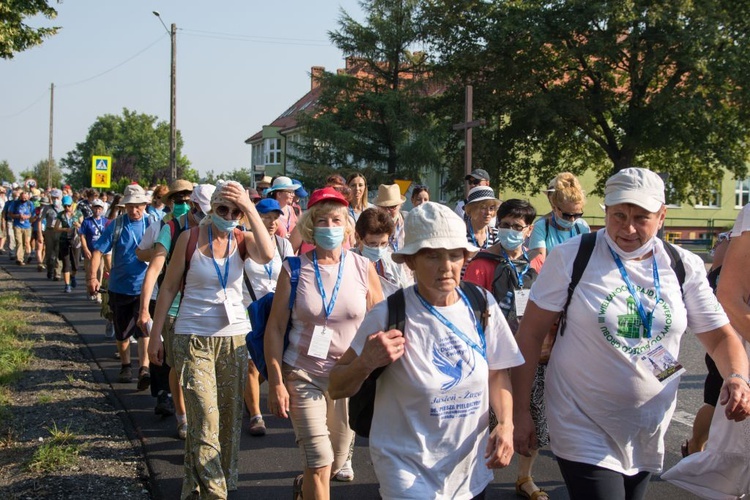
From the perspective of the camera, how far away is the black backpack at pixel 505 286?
479 cm

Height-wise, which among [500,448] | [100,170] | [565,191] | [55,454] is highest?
[100,170]

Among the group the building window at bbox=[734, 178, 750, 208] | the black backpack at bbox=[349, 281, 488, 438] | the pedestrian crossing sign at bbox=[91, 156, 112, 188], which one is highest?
the building window at bbox=[734, 178, 750, 208]

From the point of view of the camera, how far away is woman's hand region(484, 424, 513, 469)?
3008 mm

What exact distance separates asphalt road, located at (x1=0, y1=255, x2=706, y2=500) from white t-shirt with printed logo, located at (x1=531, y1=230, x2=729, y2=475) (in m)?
2.05

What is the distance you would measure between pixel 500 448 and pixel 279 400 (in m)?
1.52

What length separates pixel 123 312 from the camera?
8.55 m

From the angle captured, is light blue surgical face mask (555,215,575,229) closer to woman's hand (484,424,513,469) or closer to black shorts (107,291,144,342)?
woman's hand (484,424,513,469)

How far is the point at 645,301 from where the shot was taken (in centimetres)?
320

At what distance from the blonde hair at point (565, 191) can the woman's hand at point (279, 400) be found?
286cm

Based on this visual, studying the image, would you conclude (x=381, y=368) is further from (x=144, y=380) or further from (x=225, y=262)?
(x=144, y=380)

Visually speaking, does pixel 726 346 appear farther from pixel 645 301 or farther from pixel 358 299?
pixel 358 299

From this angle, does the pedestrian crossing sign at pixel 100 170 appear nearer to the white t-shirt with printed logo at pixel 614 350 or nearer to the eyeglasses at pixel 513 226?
the eyeglasses at pixel 513 226

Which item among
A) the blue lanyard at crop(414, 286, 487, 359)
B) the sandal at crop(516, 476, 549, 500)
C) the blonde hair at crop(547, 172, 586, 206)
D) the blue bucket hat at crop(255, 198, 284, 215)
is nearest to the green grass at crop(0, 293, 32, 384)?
the blue bucket hat at crop(255, 198, 284, 215)

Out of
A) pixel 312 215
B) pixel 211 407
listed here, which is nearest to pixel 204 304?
pixel 211 407
